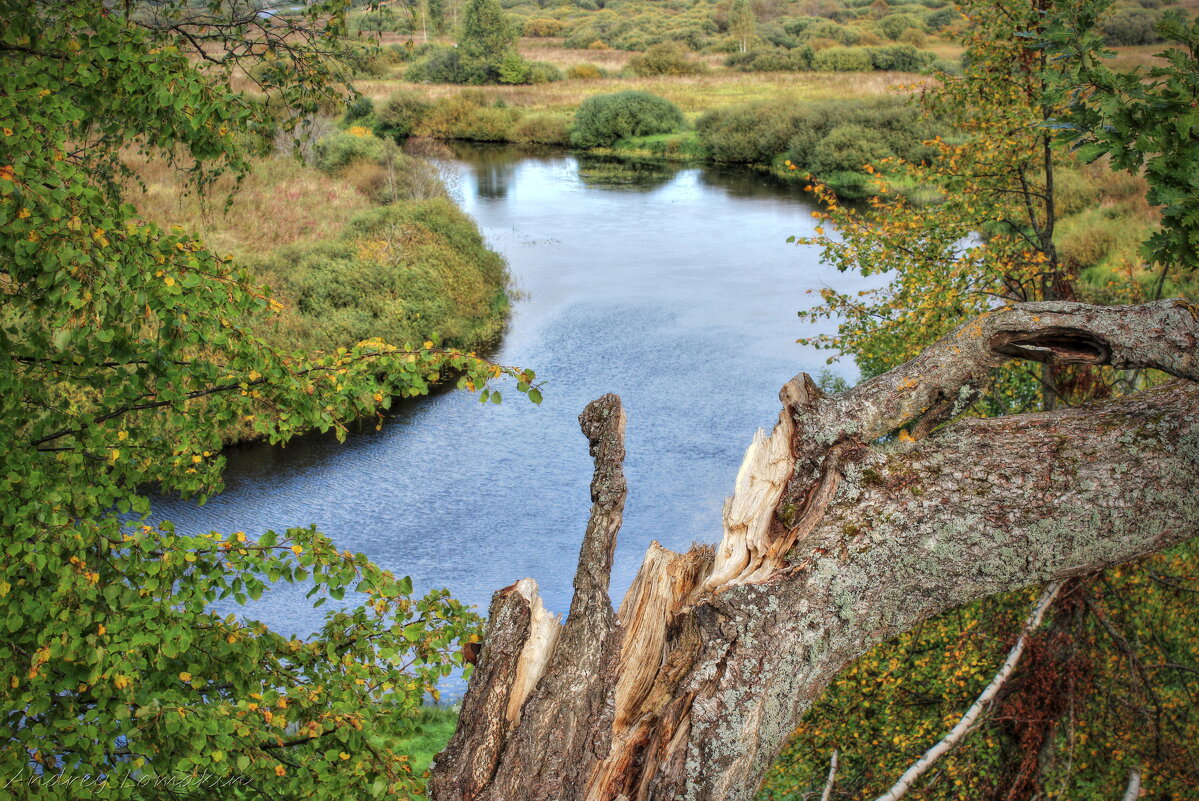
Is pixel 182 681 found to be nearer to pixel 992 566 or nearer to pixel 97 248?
pixel 97 248

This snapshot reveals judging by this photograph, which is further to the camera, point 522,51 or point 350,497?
point 522,51

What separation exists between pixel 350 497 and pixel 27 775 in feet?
52.8

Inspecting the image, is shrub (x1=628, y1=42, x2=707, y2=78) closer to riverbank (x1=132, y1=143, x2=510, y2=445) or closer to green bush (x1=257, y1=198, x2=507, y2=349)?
riverbank (x1=132, y1=143, x2=510, y2=445)

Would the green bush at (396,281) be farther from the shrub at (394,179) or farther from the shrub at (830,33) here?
the shrub at (830,33)

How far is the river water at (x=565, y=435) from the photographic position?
18.4m

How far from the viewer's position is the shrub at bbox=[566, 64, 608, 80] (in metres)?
73.4

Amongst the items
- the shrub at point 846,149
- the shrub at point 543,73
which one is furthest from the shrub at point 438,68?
the shrub at point 846,149

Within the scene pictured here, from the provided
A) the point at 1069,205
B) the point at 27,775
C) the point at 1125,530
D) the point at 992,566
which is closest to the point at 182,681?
the point at 27,775

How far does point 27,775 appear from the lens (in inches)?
171

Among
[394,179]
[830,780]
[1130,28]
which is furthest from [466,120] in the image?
[830,780]

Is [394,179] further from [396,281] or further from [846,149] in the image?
[846,149]

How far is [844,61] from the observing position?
7612cm

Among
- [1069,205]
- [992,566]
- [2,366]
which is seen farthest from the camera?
[1069,205]

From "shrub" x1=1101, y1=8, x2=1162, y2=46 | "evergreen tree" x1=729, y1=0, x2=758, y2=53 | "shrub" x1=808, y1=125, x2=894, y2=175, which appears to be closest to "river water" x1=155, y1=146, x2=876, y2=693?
"shrub" x1=1101, y1=8, x2=1162, y2=46
